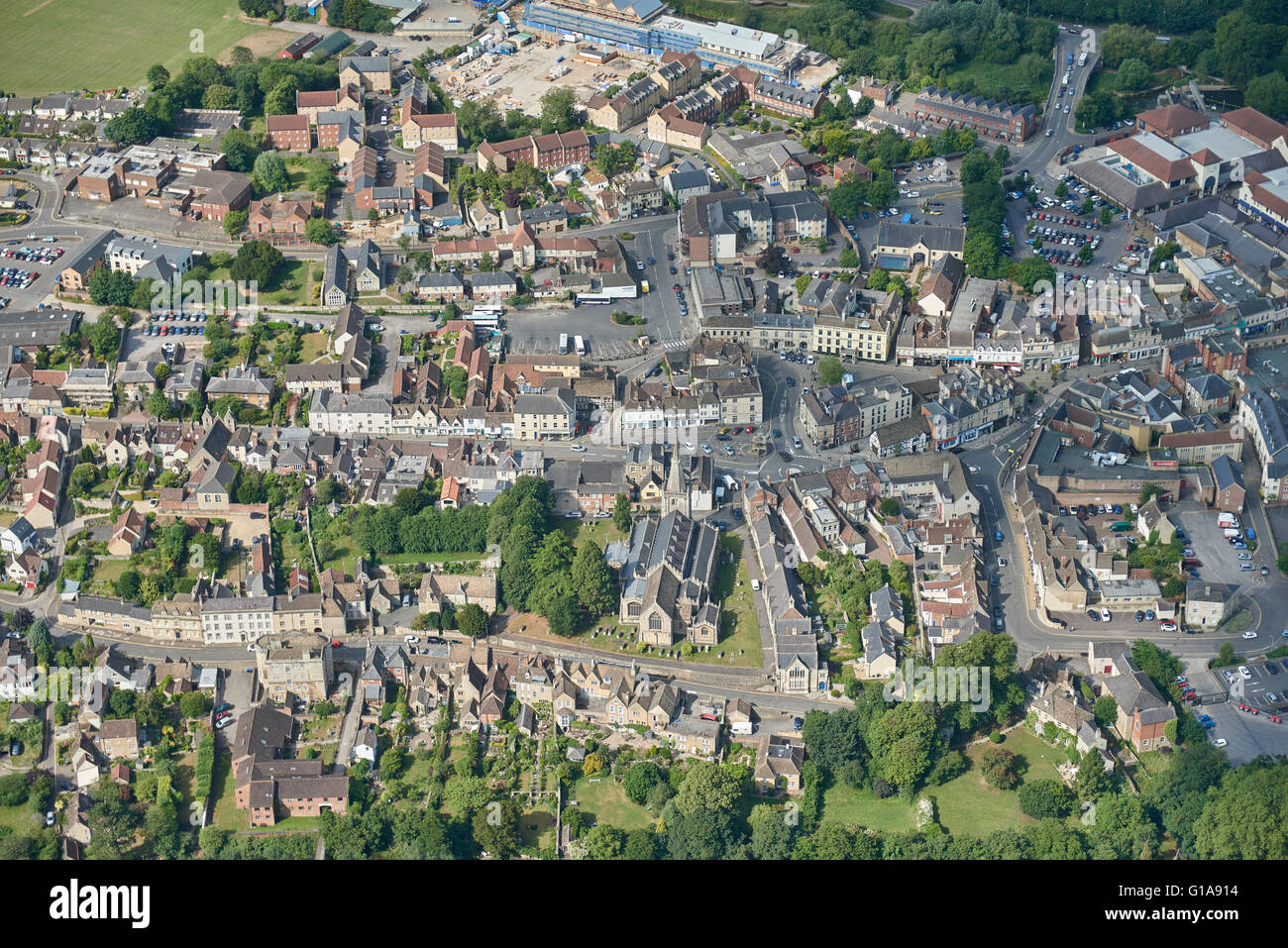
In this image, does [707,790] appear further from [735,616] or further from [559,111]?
[559,111]

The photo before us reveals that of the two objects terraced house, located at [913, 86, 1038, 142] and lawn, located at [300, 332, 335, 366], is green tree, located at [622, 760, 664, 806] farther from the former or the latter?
terraced house, located at [913, 86, 1038, 142]

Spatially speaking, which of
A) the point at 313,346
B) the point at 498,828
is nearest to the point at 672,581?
the point at 498,828

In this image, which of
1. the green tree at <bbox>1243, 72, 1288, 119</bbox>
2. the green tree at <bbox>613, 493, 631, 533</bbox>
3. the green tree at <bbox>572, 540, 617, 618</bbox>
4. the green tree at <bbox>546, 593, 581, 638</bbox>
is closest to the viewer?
the green tree at <bbox>546, 593, 581, 638</bbox>

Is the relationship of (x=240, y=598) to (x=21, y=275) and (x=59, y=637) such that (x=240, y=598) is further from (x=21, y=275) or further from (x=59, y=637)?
(x=21, y=275)

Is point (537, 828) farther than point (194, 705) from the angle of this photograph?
No

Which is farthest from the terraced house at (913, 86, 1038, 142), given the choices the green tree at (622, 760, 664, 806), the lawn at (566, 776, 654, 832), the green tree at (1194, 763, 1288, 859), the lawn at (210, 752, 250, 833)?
the lawn at (210, 752, 250, 833)

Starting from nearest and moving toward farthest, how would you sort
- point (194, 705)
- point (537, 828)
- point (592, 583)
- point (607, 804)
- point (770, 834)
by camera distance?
point (770, 834) → point (537, 828) → point (607, 804) → point (194, 705) → point (592, 583)
